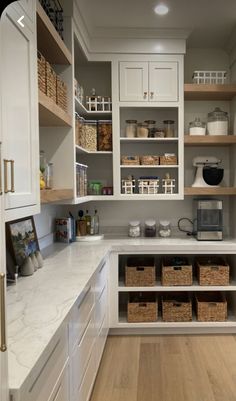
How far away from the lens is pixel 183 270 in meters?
3.15

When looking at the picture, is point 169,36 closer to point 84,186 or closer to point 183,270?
point 84,186

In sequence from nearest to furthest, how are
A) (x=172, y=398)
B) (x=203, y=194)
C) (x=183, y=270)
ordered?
(x=172, y=398) < (x=183, y=270) < (x=203, y=194)

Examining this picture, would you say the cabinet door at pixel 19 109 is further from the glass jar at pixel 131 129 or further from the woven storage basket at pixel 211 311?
the woven storage basket at pixel 211 311

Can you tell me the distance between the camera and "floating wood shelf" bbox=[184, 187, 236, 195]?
3303 mm

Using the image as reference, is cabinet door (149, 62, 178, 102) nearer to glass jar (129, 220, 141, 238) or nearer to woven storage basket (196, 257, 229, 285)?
glass jar (129, 220, 141, 238)

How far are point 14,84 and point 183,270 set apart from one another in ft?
7.38

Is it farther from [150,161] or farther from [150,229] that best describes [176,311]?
[150,161]

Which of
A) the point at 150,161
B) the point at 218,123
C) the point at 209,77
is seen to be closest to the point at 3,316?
the point at 150,161

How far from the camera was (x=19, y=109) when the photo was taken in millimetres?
1529

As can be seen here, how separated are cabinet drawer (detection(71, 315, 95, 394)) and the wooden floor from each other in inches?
17.4

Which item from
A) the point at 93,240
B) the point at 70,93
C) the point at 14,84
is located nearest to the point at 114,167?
the point at 93,240

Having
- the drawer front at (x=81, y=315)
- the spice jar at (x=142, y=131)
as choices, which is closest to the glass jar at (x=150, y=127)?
the spice jar at (x=142, y=131)

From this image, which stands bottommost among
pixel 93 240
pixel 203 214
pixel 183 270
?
pixel 183 270

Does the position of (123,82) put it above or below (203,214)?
above
